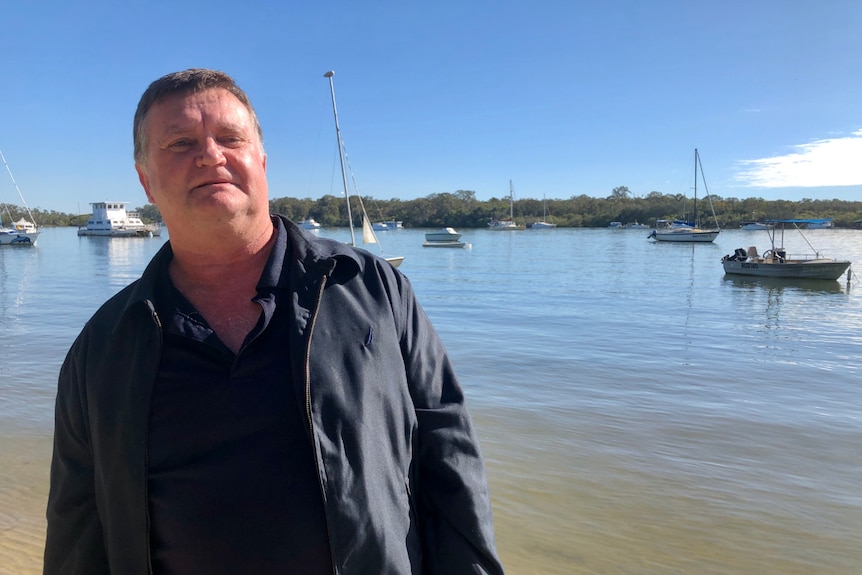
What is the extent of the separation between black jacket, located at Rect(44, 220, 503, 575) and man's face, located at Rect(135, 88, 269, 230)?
0.21 m

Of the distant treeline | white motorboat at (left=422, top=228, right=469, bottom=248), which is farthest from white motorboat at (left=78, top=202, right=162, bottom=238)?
white motorboat at (left=422, top=228, right=469, bottom=248)

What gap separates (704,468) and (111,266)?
44.5 meters

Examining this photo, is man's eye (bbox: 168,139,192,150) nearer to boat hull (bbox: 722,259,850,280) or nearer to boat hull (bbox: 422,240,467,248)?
boat hull (bbox: 722,259,850,280)

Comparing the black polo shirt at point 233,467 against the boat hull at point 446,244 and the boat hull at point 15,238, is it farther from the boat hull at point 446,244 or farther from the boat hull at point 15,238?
the boat hull at point 15,238

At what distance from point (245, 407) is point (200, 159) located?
71 cm

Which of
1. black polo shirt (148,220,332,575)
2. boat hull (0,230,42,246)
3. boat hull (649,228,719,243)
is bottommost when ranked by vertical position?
boat hull (649,228,719,243)

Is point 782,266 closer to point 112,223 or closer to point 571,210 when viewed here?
point 112,223

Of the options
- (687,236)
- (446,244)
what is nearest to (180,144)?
(446,244)

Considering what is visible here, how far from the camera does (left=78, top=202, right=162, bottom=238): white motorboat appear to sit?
9406 centimetres

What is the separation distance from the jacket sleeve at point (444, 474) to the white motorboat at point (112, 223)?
105549mm

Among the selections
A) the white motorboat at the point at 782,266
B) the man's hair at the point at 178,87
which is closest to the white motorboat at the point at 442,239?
the white motorboat at the point at 782,266

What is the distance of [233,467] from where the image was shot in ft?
4.94

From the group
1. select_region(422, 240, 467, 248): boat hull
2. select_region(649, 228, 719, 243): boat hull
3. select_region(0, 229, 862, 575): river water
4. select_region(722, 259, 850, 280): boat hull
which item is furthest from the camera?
select_region(649, 228, 719, 243): boat hull

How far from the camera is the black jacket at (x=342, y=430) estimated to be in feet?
4.85
